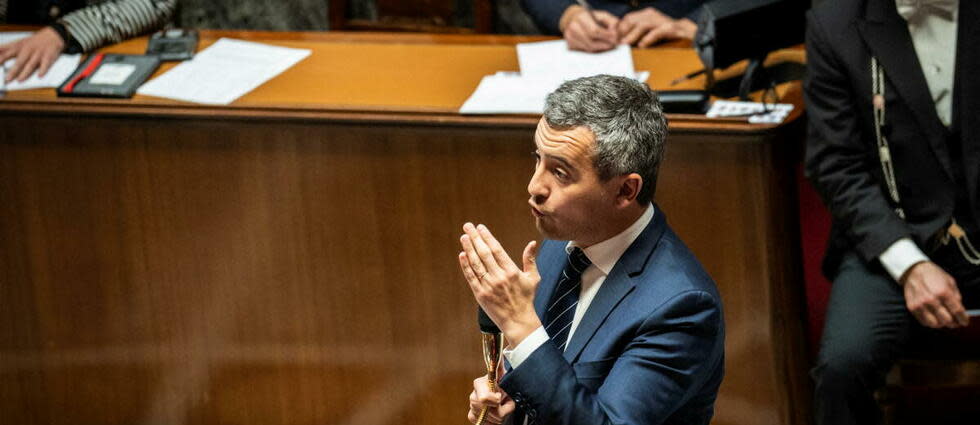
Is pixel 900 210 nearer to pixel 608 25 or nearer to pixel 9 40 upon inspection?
pixel 608 25

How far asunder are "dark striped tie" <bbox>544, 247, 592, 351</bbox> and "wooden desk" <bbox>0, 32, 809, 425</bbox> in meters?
1.00

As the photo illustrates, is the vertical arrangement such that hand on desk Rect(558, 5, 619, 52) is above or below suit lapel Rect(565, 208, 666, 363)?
above

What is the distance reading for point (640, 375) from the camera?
184cm

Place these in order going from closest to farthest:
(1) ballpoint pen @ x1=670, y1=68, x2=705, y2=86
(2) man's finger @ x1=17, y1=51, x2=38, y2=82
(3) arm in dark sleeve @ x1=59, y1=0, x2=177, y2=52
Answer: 1. (1) ballpoint pen @ x1=670, y1=68, x2=705, y2=86
2. (2) man's finger @ x1=17, y1=51, x2=38, y2=82
3. (3) arm in dark sleeve @ x1=59, y1=0, x2=177, y2=52

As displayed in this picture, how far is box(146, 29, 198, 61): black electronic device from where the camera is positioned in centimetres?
360

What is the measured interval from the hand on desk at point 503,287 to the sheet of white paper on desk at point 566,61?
4.97ft

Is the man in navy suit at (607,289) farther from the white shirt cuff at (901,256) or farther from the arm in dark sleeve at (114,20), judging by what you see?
the arm in dark sleeve at (114,20)

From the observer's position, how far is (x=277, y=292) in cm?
330

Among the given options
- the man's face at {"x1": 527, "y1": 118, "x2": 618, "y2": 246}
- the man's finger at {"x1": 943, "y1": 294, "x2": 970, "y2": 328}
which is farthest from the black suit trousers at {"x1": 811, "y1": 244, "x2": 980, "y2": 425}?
the man's face at {"x1": 527, "y1": 118, "x2": 618, "y2": 246}

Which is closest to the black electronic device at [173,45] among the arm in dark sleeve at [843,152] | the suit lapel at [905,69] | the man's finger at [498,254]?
the arm in dark sleeve at [843,152]

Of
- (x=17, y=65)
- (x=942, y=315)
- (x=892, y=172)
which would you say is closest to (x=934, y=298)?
(x=942, y=315)

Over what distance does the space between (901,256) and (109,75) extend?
83.8 inches

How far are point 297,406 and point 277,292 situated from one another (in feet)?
1.08

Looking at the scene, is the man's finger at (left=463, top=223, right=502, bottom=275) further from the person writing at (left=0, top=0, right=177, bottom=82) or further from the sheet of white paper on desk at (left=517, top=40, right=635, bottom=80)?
the person writing at (left=0, top=0, right=177, bottom=82)
